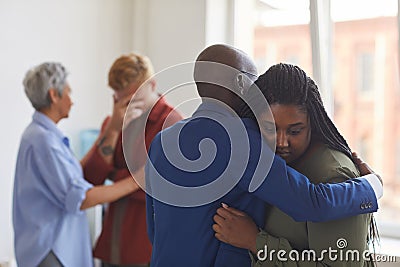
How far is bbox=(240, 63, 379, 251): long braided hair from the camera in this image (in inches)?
56.0

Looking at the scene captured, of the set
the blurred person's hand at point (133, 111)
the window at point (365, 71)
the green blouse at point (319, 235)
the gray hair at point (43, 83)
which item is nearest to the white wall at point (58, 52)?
the gray hair at point (43, 83)

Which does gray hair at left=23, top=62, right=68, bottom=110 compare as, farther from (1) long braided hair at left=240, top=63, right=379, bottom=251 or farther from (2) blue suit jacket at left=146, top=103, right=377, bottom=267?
(1) long braided hair at left=240, top=63, right=379, bottom=251

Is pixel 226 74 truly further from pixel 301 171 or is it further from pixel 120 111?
pixel 120 111

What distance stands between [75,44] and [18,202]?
1.04 metres

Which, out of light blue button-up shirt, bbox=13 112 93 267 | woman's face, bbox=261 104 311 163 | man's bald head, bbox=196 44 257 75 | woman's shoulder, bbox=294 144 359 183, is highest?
man's bald head, bbox=196 44 257 75

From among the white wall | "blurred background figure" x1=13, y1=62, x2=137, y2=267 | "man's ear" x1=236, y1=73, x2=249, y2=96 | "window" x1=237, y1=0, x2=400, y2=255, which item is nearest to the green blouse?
"man's ear" x1=236, y1=73, x2=249, y2=96

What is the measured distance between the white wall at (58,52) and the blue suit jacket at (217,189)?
5.26 ft

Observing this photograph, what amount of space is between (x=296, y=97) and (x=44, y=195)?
1.41 m

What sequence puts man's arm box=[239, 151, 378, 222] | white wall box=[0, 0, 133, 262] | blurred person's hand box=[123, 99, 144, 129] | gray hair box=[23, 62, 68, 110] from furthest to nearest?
white wall box=[0, 0, 133, 262]
gray hair box=[23, 62, 68, 110]
blurred person's hand box=[123, 99, 144, 129]
man's arm box=[239, 151, 378, 222]

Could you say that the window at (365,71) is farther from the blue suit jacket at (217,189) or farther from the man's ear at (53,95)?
the blue suit jacket at (217,189)

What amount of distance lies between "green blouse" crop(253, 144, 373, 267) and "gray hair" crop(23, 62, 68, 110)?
140 centimetres

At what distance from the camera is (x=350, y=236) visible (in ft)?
4.54

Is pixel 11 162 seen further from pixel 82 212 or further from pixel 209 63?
pixel 209 63

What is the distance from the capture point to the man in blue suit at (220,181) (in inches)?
53.2
